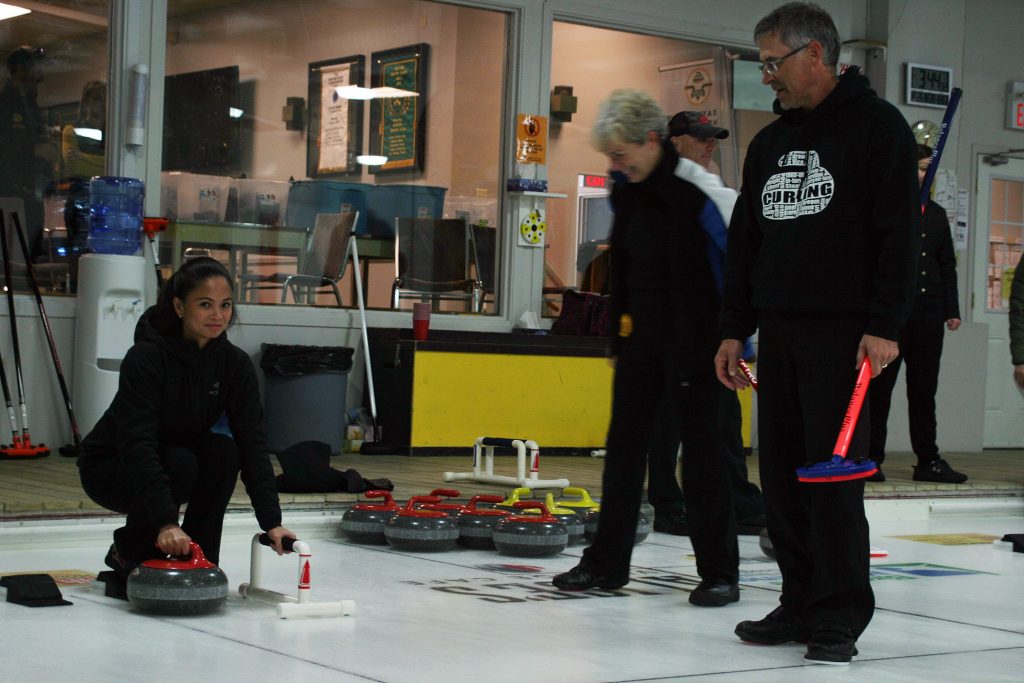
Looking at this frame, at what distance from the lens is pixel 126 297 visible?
7559 mm

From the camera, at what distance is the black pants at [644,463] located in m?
4.11

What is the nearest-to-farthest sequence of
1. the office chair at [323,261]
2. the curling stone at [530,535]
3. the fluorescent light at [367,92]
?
1. the curling stone at [530,535]
2. the office chair at [323,261]
3. the fluorescent light at [367,92]

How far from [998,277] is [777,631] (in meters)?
8.28

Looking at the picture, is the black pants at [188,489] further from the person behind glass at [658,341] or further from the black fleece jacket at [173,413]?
the person behind glass at [658,341]

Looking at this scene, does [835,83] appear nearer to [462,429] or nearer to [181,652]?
[181,652]

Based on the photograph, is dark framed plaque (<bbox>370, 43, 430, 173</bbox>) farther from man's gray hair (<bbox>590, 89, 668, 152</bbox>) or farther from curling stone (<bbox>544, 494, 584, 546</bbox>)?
man's gray hair (<bbox>590, 89, 668, 152</bbox>)

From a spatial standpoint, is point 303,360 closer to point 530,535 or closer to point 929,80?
point 530,535

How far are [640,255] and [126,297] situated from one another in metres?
4.13

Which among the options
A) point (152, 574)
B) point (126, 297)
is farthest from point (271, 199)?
point (152, 574)

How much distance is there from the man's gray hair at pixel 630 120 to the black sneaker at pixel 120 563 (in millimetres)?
1771

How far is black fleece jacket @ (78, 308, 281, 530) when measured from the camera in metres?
3.73

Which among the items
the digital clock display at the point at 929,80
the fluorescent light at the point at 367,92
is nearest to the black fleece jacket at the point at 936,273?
the digital clock display at the point at 929,80

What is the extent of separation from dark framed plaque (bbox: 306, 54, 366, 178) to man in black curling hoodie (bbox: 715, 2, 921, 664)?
19.4ft

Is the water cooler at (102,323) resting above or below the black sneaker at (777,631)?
above
